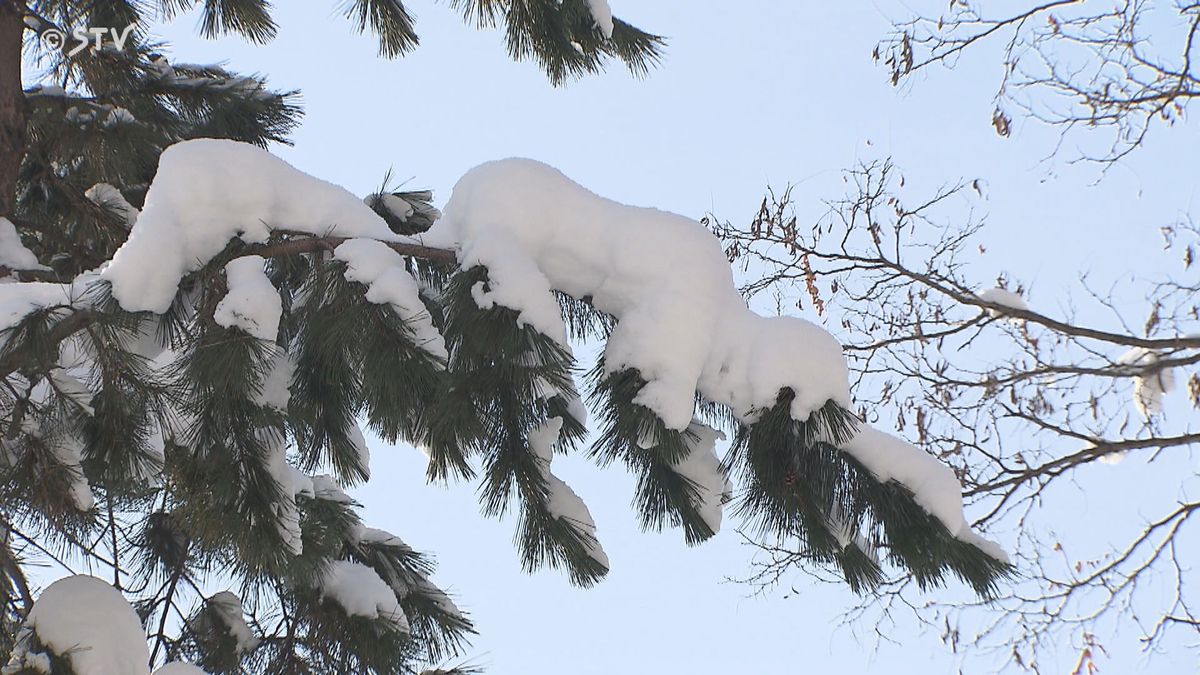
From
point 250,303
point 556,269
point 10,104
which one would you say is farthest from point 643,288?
point 10,104

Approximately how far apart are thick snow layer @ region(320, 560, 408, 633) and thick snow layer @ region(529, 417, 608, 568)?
1.05 m

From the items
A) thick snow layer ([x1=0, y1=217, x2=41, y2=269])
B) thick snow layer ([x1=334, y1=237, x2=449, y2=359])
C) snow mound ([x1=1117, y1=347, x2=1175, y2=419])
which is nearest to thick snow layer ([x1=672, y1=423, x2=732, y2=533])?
thick snow layer ([x1=334, y1=237, x2=449, y2=359])

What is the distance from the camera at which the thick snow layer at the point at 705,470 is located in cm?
248

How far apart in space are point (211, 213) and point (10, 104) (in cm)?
311

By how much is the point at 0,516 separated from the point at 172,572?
783 millimetres

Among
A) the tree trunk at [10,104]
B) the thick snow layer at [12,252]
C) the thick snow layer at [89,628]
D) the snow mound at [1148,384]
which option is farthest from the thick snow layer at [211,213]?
the snow mound at [1148,384]

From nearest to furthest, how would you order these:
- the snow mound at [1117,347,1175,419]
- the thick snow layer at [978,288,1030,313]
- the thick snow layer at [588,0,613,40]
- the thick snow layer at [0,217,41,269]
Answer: the thick snow layer at [0,217,41,269] < the thick snow layer at [588,0,613,40] < the snow mound at [1117,347,1175,419] < the thick snow layer at [978,288,1030,313]

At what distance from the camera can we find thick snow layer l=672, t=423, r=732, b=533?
8.13 ft

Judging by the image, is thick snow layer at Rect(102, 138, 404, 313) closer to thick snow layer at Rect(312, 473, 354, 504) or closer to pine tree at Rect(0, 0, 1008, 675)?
pine tree at Rect(0, 0, 1008, 675)

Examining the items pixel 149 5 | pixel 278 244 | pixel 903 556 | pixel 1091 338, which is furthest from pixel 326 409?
pixel 1091 338

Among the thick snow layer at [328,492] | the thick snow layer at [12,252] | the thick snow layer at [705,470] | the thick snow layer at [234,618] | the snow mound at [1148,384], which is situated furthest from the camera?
the snow mound at [1148,384]

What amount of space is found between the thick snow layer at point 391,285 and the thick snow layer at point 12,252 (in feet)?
8.56

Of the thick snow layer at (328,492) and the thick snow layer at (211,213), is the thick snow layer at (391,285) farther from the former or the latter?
the thick snow layer at (328,492)

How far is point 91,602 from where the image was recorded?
2.89 metres
